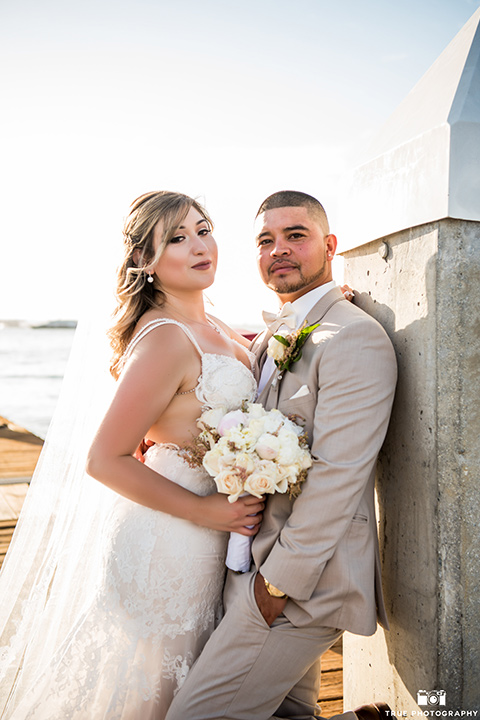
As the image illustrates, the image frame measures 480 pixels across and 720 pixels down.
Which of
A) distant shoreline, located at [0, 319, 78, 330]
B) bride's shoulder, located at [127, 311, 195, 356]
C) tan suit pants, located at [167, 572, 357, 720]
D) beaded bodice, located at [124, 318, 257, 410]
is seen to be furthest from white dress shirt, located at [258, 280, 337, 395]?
distant shoreline, located at [0, 319, 78, 330]

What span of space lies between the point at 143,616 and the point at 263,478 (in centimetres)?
94

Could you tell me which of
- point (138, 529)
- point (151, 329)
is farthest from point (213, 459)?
point (151, 329)

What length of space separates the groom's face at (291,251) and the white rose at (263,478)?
1073mm

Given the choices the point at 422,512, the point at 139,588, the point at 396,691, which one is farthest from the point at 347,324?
the point at 396,691

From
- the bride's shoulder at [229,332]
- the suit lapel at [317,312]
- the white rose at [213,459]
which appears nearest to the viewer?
the white rose at [213,459]

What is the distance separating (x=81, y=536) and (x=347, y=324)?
5.66 ft

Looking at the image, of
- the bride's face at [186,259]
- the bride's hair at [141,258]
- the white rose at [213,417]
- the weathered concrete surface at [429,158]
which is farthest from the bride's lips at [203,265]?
the white rose at [213,417]

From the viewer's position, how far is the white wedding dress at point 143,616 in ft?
7.19

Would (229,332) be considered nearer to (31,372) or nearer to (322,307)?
(322,307)

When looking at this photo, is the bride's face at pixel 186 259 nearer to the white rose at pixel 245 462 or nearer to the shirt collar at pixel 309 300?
the shirt collar at pixel 309 300

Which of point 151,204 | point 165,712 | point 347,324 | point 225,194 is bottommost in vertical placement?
point 165,712

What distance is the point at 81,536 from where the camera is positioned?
104 inches

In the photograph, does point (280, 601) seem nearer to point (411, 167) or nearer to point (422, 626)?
point (422, 626)

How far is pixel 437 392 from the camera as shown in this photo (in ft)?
6.29
